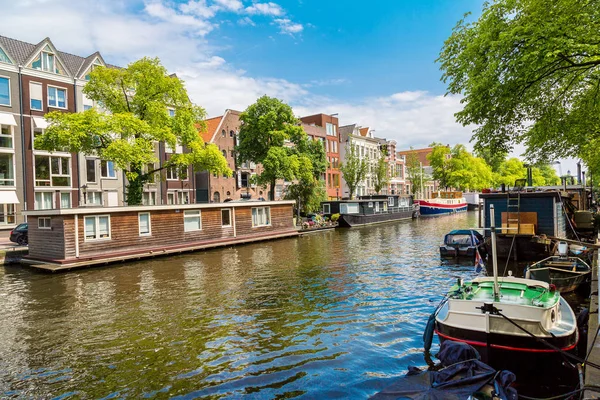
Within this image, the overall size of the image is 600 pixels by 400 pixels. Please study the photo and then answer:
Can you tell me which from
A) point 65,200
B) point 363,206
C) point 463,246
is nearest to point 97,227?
point 65,200

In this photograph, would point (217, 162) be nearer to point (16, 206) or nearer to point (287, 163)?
point (287, 163)

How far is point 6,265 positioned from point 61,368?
753 inches

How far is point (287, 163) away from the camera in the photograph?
140 feet

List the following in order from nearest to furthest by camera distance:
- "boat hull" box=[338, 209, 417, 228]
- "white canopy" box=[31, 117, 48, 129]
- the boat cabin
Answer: "white canopy" box=[31, 117, 48, 129]
"boat hull" box=[338, 209, 417, 228]
the boat cabin

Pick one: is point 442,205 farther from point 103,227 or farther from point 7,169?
point 7,169

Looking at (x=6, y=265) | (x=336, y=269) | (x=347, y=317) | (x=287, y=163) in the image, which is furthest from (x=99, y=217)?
(x=287, y=163)

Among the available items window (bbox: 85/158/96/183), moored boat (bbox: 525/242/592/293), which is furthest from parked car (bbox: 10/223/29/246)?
moored boat (bbox: 525/242/592/293)

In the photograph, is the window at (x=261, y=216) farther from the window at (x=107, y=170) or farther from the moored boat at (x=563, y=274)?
the moored boat at (x=563, y=274)

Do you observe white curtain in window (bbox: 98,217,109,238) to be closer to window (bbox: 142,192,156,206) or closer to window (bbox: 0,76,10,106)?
window (bbox: 0,76,10,106)

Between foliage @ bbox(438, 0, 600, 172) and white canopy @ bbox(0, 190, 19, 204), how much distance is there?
111 ft

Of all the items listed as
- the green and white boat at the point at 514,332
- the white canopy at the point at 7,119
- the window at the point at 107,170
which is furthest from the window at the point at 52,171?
the green and white boat at the point at 514,332

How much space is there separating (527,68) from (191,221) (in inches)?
932

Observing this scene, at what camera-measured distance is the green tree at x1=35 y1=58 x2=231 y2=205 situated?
2605 centimetres

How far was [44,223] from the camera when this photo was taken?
23609mm
